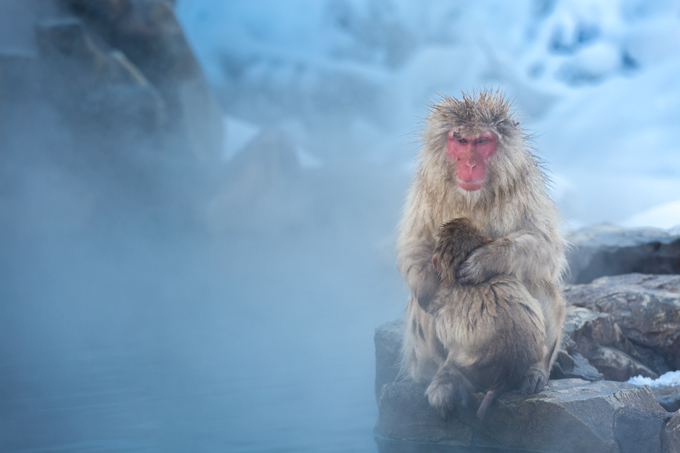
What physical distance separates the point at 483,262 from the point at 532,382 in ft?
1.52

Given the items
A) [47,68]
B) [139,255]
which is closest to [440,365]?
[139,255]

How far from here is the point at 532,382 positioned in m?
1.73

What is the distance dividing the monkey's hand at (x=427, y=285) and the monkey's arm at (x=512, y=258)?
94 mm

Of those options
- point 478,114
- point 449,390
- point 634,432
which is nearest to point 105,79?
point 478,114

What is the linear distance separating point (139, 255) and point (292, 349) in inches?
253

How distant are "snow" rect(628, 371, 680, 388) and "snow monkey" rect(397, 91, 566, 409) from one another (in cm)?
72

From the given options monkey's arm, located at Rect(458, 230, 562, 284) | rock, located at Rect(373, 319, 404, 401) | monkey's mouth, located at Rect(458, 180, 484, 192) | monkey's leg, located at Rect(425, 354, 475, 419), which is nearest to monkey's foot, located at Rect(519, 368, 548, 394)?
monkey's leg, located at Rect(425, 354, 475, 419)

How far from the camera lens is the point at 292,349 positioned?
11.7 ft

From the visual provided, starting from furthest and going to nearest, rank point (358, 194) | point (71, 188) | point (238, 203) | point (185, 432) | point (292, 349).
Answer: point (358, 194) → point (238, 203) → point (71, 188) → point (292, 349) → point (185, 432)

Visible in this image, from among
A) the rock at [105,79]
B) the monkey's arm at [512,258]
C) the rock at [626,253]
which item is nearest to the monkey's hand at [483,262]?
the monkey's arm at [512,258]

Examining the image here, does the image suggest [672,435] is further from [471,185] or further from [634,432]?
[471,185]

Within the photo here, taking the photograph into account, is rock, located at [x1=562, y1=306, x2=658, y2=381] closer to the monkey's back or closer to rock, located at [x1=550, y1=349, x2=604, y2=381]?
rock, located at [x1=550, y1=349, x2=604, y2=381]

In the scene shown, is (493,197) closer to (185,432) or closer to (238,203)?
(185,432)

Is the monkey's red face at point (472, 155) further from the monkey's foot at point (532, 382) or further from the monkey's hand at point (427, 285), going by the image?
the monkey's foot at point (532, 382)
